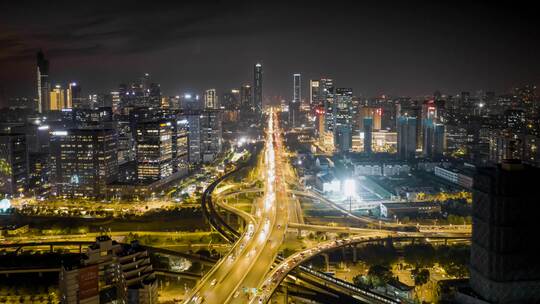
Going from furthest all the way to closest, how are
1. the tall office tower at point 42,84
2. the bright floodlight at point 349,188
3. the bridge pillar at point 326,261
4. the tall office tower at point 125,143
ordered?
the tall office tower at point 42,84, the tall office tower at point 125,143, the bright floodlight at point 349,188, the bridge pillar at point 326,261

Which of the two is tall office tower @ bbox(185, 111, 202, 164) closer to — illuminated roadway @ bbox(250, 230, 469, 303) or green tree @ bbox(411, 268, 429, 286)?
illuminated roadway @ bbox(250, 230, 469, 303)

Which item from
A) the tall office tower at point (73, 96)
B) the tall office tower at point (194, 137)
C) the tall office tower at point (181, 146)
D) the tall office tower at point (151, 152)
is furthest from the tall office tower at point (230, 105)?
the tall office tower at point (151, 152)

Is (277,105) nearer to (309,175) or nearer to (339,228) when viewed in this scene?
(309,175)

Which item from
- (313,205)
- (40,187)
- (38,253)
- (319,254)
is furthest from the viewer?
(40,187)

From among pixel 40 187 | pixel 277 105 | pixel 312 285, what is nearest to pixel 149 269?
pixel 312 285

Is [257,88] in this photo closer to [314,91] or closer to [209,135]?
[314,91]

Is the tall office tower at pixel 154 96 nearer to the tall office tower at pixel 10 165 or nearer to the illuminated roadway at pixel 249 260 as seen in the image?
the tall office tower at pixel 10 165

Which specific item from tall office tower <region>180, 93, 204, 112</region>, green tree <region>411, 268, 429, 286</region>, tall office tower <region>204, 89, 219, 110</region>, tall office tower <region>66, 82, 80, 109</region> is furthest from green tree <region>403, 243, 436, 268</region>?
tall office tower <region>204, 89, 219, 110</region>
